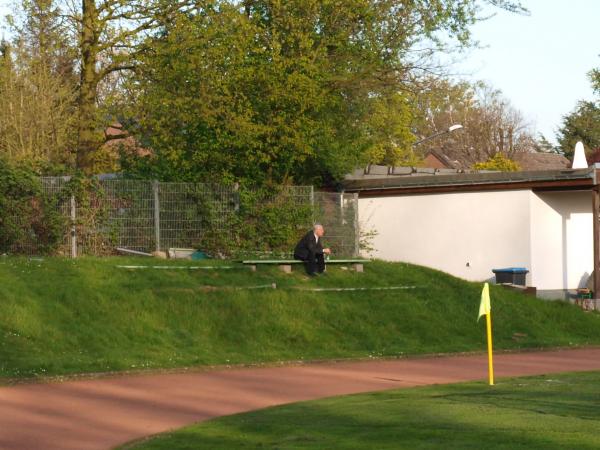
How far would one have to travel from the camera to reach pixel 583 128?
8844cm

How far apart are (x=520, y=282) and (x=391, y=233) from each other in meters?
5.34

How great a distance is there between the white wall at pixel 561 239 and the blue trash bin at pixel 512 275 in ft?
2.65

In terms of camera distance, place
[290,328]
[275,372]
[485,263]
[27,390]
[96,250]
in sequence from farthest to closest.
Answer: [485,263] < [96,250] < [290,328] < [275,372] < [27,390]

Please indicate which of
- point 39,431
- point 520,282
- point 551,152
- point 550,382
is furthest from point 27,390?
point 551,152

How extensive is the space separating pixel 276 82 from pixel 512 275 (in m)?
8.32

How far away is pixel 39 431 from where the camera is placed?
15.0 metres

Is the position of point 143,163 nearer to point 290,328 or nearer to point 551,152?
point 290,328

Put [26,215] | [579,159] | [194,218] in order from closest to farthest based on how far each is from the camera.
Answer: [26,215]
[194,218]
[579,159]

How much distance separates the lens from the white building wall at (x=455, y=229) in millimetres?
35531

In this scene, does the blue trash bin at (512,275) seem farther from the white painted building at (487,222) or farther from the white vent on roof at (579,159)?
the white vent on roof at (579,159)

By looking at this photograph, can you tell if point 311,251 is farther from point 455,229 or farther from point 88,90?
point 88,90

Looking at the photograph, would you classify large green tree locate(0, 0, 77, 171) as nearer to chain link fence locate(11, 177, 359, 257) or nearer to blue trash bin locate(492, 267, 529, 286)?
chain link fence locate(11, 177, 359, 257)

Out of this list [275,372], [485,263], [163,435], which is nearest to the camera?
[163,435]

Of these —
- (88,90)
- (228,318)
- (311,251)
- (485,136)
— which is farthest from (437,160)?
(228,318)
